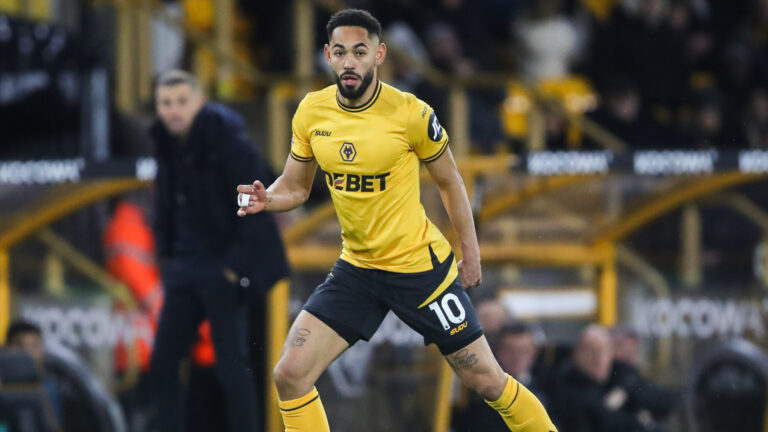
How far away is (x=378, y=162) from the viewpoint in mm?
5211

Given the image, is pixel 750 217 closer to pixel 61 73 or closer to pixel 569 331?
pixel 569 331

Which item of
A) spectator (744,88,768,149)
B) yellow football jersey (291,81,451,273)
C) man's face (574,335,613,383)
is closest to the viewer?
yellow football jersey (291,81,451,273)

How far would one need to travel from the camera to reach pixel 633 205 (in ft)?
29.3

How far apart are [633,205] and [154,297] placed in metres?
3.05

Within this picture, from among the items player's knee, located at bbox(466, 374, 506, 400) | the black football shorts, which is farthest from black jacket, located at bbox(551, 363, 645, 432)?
the black football shorts

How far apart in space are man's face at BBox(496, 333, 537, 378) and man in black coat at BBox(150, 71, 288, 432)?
1.52 metres

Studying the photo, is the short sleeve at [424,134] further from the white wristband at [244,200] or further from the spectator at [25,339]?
the spectator at [25,339]

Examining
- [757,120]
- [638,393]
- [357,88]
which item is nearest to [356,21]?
[357,88]

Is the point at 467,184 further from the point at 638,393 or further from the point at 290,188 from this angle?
the point at 290,188

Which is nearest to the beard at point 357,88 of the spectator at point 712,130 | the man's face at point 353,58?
the man's face at point 353,58

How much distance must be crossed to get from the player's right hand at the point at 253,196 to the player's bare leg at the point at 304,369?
1.61 feet

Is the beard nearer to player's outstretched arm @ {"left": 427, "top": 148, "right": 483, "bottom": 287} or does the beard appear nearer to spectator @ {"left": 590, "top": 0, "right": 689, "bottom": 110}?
player's outstretched arm @ {"left": 427, "top": 148, "right": 483, "bottom": 287}

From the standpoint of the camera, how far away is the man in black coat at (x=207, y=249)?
642 cm

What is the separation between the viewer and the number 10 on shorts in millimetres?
5352
